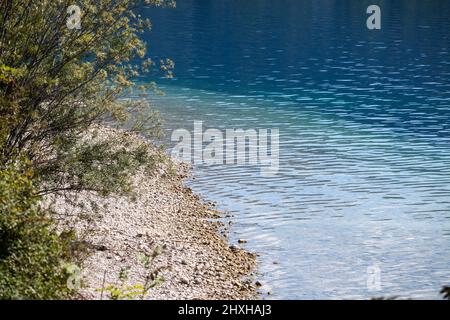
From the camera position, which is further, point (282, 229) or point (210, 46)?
point (210, 46)

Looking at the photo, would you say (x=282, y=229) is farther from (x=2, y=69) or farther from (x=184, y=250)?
(x=2, y=69)

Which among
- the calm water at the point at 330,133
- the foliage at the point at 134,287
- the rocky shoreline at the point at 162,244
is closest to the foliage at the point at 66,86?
the rocky shoreline at the point at 162,244

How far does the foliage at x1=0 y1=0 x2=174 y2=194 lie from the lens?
76.8 feet

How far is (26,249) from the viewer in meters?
17.2

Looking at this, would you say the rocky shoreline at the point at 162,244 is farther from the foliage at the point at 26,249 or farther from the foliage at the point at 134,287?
the foliage at the point at 26,249

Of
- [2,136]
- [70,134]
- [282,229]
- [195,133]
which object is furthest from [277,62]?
[2,136]

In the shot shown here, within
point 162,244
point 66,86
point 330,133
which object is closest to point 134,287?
point 66,86

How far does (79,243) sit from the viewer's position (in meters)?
21.4

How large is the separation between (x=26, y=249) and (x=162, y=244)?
10.3m

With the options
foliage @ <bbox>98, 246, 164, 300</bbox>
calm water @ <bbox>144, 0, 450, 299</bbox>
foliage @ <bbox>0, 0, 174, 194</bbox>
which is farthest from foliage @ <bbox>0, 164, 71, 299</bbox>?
calm water @ <bbox>144, 0, 450, 299</bbox>

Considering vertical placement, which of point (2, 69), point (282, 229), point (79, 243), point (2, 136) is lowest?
point (282, 229)

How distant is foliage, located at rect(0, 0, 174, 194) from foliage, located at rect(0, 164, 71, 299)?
523 centimetres

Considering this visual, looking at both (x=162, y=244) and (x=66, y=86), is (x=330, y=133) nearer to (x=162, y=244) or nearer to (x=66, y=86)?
(x=162, y=244)

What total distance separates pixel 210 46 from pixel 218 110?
25732 millimetres
